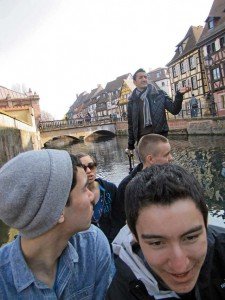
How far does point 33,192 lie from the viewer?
57.2 inches

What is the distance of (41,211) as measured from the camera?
1472 millimetres

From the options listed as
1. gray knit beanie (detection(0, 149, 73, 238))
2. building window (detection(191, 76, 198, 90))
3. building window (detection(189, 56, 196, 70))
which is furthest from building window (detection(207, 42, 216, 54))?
gray knit beanie (detection(0, 149, 73, 238))

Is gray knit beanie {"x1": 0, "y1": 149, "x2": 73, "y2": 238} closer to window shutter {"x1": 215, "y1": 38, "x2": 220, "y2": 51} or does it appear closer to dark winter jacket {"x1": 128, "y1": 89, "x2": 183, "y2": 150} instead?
dark winter jacket {"x1": 128, "y1": 89, "x2": 183, "y2": 150}

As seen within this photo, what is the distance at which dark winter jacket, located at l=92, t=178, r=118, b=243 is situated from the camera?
291cm

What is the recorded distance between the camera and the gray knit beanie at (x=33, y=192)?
1.45m

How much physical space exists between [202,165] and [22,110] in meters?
18.2

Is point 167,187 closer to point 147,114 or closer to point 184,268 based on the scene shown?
point 184,268

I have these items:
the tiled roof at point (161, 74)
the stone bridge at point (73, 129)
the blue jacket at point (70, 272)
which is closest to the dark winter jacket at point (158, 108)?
the blue jacket at point (70, 272)

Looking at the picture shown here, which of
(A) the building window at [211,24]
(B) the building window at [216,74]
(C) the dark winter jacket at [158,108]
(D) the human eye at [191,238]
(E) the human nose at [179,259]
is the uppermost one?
(A) the building window at [211,24]

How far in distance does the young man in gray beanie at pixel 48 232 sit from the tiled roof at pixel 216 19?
24931 millimetres

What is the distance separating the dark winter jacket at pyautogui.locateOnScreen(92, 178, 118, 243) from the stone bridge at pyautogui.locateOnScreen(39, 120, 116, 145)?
116 ft

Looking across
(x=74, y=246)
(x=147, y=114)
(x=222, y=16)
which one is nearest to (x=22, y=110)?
(x=222, y=16)

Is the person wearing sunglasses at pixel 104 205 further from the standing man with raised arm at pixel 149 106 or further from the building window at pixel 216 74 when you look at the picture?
the building window at pixel 216 74

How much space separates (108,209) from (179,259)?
1859 mm
